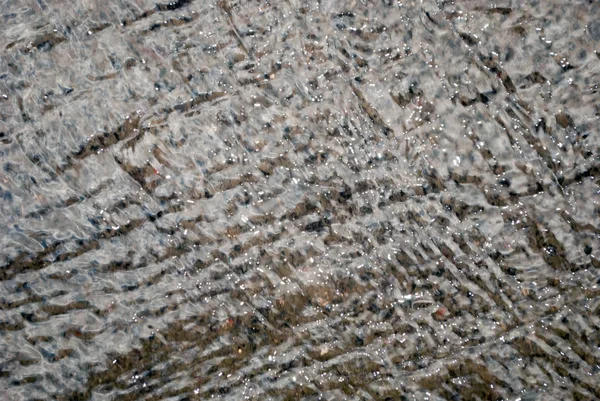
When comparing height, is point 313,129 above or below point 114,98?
below

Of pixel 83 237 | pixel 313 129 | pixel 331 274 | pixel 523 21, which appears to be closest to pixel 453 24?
pixel 523 21

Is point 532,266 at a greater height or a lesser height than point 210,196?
lesser

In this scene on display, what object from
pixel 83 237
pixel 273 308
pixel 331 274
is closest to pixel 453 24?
pixel 331 274

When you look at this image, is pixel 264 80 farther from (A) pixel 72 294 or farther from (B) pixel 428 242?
(A) pixel 72 294

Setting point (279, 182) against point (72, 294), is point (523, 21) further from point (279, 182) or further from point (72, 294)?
point (72, 294)

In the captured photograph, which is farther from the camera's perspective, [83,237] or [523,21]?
[83,237]

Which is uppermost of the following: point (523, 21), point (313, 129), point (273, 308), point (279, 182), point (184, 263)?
point (523, 21)
